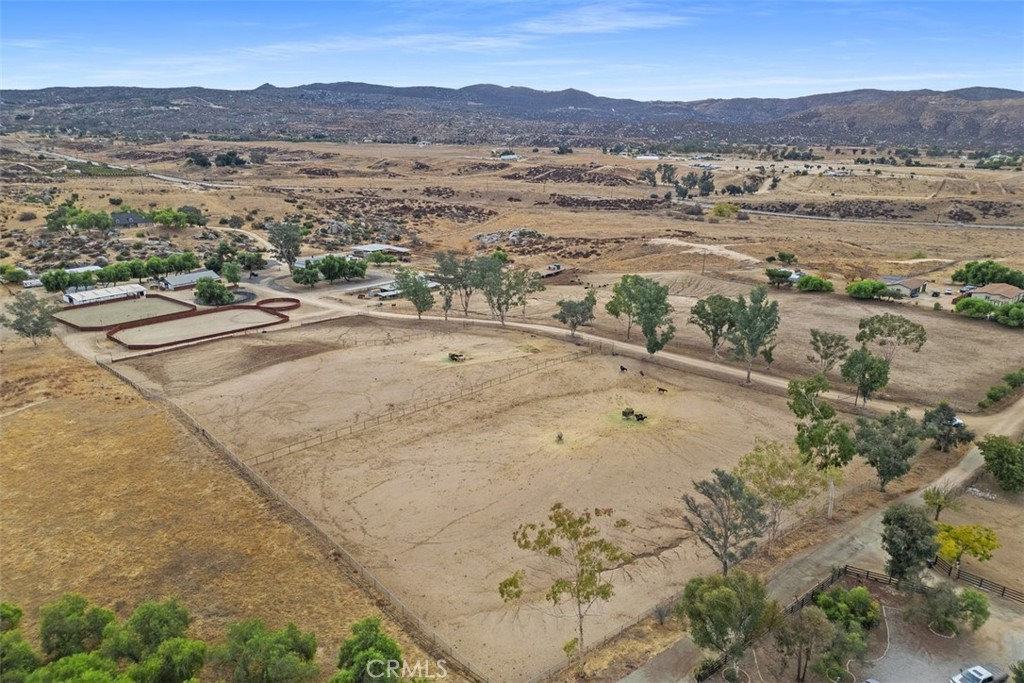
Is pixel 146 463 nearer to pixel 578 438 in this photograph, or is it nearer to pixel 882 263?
pixel 578 438

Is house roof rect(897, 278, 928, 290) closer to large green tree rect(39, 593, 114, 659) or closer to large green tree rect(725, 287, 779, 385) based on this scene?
large green tree rect(725, 287, 779, 385)

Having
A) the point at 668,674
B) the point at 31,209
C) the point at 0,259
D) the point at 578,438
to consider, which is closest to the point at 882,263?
the point at 578,438

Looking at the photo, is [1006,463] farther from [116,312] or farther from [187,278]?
[187,278]

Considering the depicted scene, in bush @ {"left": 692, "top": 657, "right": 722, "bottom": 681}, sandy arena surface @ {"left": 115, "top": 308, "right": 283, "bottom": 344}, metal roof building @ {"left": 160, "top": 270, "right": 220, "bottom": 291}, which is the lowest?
sandy arena surface @ {"left": 115, "top": 308, "right": 283, "bottom": 344}

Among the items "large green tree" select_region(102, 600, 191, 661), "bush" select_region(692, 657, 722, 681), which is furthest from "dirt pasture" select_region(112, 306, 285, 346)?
"bush" select_region(692, 657, 722, 681)

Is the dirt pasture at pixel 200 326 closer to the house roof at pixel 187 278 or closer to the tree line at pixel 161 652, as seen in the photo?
the house roof at pixel 187 278

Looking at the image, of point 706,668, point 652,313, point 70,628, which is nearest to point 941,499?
point 706,668
